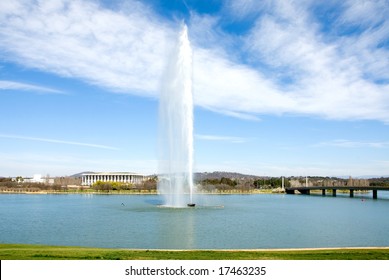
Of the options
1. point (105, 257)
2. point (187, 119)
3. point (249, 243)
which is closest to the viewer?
point (105, 257)

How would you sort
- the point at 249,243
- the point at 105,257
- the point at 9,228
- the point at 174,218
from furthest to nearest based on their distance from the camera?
1. the point at 174,218
2. the point at 9,228
3. the point at 249,243
4. the point at 105,257

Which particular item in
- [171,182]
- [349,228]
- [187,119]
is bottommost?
[349,228]

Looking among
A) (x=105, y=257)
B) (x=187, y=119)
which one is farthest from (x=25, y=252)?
(x=187, y=119)

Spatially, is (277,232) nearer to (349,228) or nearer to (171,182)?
(349,228)

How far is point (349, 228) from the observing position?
44656mm

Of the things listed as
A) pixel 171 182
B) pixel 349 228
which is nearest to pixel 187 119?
pixel 171 182

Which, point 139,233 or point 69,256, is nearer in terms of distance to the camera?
point 69,256

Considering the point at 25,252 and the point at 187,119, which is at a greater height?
the point at 187,119

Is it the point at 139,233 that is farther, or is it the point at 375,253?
the point at 139,233

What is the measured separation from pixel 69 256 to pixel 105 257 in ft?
6.26

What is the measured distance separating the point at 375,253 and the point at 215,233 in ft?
54.0

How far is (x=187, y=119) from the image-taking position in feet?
216
